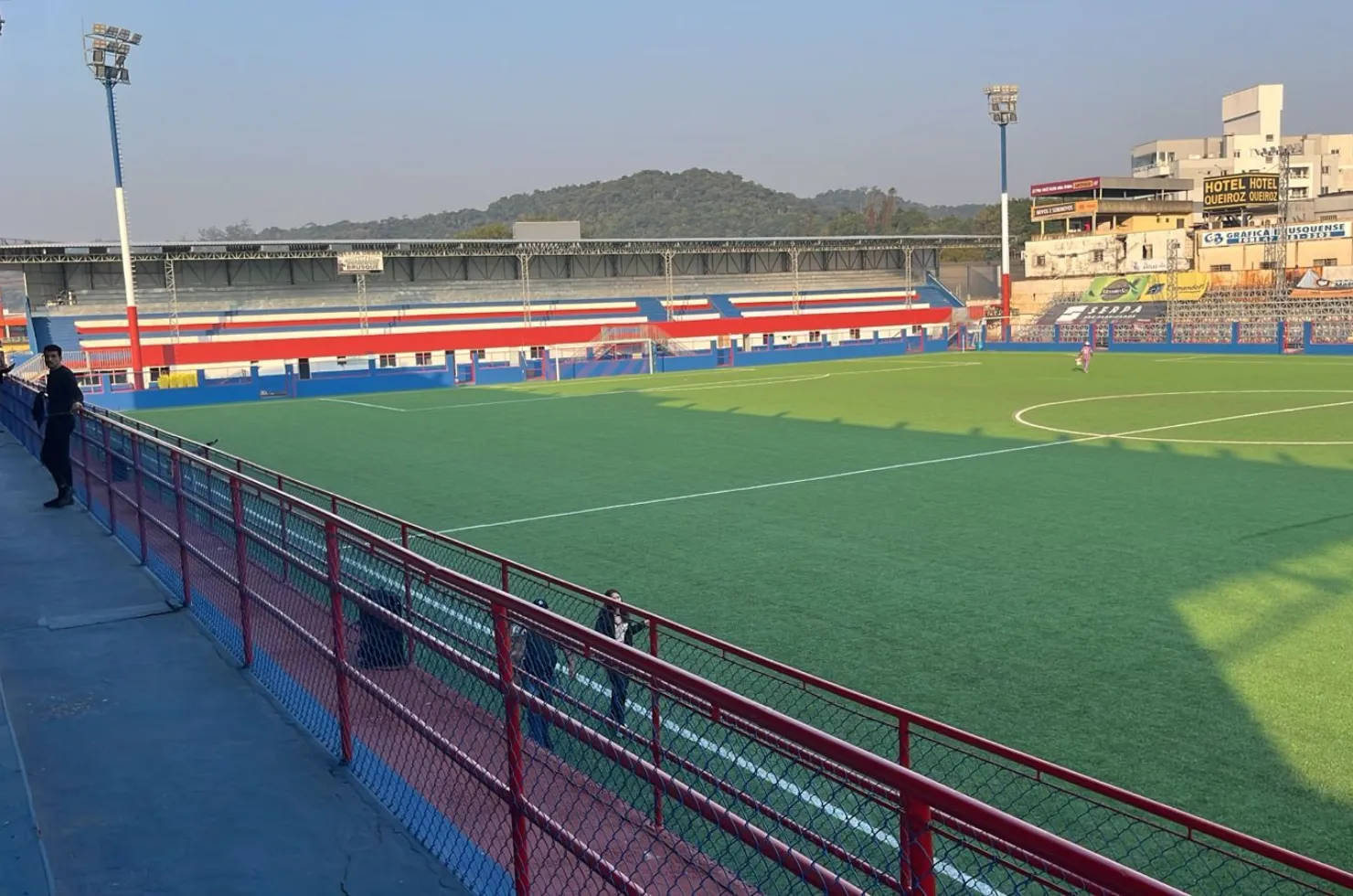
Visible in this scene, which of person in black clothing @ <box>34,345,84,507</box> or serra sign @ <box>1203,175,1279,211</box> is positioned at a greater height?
serra sign @ <box>1203,175,1279,211</box>

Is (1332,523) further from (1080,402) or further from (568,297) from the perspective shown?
(568,297)

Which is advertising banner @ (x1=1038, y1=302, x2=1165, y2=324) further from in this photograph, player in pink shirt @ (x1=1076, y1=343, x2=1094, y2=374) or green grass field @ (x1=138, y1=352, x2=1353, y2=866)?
green grass field @ (x1=138, y1=352, x2=1353, y2=866)

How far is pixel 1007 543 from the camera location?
13.5 metres

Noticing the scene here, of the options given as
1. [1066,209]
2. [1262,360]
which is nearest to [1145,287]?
[1066,209]

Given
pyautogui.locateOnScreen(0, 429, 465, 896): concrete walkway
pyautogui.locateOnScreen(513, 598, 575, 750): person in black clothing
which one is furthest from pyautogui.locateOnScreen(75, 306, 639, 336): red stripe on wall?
pyautogui.locateOnScreen(513, 598, 575, 750): person in black clothing

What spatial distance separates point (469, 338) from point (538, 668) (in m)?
52.6

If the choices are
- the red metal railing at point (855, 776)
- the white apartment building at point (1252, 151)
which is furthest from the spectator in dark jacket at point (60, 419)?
the white apartment building at point (1252, 151)

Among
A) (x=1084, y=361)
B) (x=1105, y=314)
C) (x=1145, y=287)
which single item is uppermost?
(x=1145, y=287)

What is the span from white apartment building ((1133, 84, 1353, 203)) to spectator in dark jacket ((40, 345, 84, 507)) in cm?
11606

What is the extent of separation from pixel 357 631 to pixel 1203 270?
80.9 meters

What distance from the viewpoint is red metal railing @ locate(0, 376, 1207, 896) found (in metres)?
2.95

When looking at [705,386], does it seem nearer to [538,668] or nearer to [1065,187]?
[538,668]

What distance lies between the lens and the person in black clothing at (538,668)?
445 cm

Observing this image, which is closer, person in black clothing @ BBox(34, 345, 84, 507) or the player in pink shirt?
person in black clothing @ BBox(34, 345, 84, 507)
